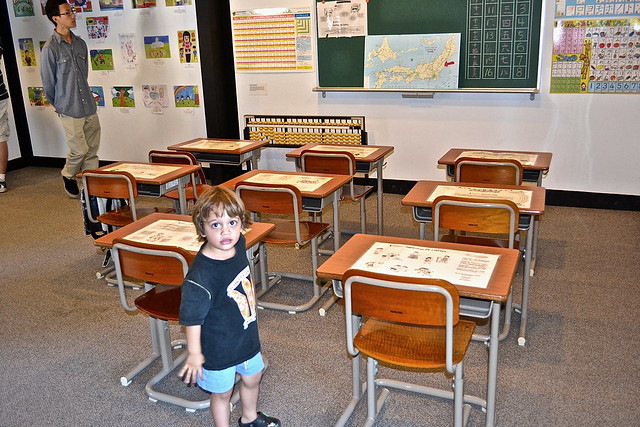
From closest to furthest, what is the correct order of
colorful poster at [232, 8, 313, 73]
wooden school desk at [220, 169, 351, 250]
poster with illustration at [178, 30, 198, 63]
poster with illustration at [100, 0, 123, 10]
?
wooden school desk at [220, 169, 351, 250]
colorful poster at [232, 8, 313, 73]
poster with illustration at [178, 30, 198, 63]
poster with illustration at [100, 0, 123, 10]

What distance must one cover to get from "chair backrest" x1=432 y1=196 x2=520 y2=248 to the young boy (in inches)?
44.6

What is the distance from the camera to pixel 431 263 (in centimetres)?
228

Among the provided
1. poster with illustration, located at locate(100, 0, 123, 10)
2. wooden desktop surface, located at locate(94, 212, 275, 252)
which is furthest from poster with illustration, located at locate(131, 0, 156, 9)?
wooden desktop surface, located at locate(94, 212, 275, 252)

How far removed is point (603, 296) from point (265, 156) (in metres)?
3.85

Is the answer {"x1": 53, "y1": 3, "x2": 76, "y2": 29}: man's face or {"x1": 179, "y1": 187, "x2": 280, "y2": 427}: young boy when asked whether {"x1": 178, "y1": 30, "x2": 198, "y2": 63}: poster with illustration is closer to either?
{"x1": 53, "y1": 3, "x2": 76, "y2": 29}: man's face

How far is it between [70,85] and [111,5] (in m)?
1.46

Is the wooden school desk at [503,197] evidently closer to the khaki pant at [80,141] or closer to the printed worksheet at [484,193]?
the printed worksheet at [484,193]

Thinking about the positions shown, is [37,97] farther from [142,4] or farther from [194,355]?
[194,355]

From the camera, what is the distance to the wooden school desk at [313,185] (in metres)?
3.44

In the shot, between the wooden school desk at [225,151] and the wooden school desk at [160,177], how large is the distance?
0.66m

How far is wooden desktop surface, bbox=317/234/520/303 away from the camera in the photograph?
6.62 ft

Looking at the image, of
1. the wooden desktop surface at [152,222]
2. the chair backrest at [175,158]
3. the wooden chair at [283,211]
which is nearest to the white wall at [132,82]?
the chair backrest at [175,158]

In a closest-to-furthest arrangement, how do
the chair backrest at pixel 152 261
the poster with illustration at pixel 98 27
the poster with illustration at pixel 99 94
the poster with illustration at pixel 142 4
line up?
the chair backrest at pixel 152 261
the poster with illustration at pixel 142 4
the poster with illustration at pixel 98 27
the poster with illustration at pixel 99 94

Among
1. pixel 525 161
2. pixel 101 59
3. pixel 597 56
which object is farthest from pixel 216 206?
pixel 101 59
